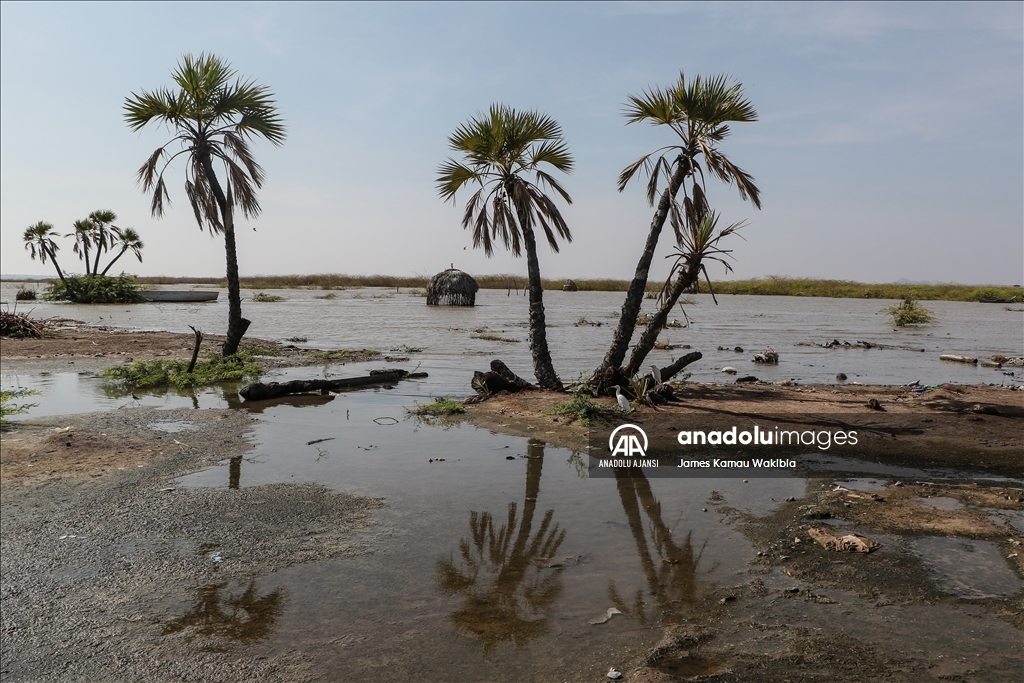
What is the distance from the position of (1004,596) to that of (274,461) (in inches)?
304

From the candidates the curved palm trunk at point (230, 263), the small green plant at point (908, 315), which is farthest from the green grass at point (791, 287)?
the curved palm trunk at point (230, 263)

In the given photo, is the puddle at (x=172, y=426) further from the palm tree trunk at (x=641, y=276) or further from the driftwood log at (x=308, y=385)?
the palm tree trunk at (x=641, y=276)

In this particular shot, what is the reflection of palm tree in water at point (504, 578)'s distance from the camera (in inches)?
182

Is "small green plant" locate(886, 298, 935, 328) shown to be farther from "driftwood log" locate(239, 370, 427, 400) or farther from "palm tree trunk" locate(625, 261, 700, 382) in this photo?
"driftwood log" locate(239, 370, 427, 400)

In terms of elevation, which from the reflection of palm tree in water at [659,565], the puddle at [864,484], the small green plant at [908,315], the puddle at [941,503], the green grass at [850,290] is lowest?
the reflection of palm tree in water at [659,565]

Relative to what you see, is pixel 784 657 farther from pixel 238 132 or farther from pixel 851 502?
pixel 238 132

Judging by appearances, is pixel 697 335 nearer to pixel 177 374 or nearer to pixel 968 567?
pixel 177 374

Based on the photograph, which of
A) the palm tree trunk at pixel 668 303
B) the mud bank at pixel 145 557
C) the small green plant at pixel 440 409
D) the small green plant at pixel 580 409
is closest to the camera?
the mud bank at pixel 145 557

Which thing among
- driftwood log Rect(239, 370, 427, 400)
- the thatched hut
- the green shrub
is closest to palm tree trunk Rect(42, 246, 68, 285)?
the green shrub

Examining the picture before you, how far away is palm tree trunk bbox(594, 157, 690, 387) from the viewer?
1241 cm

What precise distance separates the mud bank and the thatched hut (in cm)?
4027

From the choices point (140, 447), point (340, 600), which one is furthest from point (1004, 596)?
point (140, 447)

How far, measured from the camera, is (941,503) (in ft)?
22.1

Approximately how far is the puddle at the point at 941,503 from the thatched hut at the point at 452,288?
4365cm
